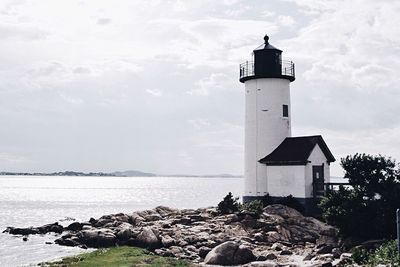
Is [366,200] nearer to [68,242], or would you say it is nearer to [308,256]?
[308,256]

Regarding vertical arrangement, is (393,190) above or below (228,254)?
above

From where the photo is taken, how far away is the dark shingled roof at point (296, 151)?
3746 centimetres

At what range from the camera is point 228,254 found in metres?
26.6

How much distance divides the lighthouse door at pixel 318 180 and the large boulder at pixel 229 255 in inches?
460

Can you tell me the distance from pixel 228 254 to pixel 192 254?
8.73 ft

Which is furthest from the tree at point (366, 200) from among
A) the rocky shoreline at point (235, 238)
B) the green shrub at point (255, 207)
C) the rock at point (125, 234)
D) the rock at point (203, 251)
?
the rock at point (125, 234)

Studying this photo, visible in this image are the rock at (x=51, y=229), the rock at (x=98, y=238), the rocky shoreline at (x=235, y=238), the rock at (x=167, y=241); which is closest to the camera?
the rocky shoreline at (x=235, y=238)

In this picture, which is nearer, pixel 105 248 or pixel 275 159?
pixel 105 248

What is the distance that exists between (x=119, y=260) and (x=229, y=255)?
18.6 feet

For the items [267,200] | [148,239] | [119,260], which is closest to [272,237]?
[148,239]

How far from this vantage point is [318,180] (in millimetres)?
37781

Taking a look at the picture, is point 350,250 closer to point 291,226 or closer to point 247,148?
point 291,226

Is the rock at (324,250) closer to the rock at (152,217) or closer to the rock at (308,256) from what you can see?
the rock at (308,256)

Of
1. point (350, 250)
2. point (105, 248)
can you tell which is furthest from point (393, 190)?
point (105, 248)
